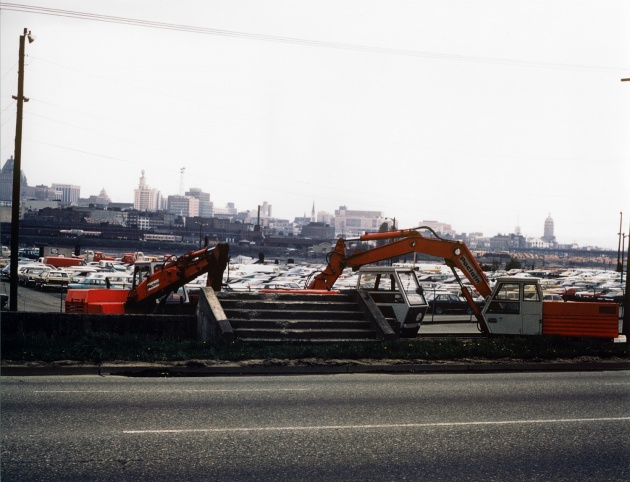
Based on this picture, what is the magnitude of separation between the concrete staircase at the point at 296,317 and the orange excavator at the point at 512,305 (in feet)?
15.1

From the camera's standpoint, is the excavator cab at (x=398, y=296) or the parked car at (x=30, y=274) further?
the parked car at (x=30, y=274)

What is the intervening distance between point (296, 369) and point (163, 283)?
33.8 feet

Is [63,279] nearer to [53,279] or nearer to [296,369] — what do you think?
[53,279]

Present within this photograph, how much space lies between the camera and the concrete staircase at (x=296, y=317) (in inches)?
692

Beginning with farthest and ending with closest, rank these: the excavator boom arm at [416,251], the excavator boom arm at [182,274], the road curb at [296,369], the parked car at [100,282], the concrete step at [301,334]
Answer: the parked car at [100,282]
the excavator boom arm at [416,251]
the excavator boom arm at [182,274]
the concrete step at [301,334]
the road curb at [296,369]

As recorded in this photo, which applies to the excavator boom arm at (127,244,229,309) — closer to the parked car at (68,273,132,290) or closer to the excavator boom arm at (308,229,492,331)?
the excavator boom arm at (308,229,492,331)

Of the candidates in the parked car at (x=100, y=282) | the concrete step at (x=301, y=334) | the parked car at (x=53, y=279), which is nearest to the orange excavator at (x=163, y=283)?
the concrete step at (x=301, y=334)

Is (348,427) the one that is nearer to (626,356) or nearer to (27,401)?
(27,401)

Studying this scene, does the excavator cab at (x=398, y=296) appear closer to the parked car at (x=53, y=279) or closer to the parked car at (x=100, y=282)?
the parked car at (x=100, y=282)

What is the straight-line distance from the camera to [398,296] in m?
22.8

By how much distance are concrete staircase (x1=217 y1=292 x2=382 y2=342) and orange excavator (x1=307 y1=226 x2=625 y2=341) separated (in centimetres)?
461

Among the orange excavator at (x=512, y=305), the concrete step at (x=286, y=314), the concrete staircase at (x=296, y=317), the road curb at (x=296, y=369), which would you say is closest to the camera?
the road curb at (x=296, y=369)

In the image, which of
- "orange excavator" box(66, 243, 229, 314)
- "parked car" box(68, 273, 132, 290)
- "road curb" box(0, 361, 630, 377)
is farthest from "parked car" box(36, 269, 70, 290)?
"road curb" box(0, 361, 630, 377)

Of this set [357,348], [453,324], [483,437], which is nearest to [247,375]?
[357,348]
